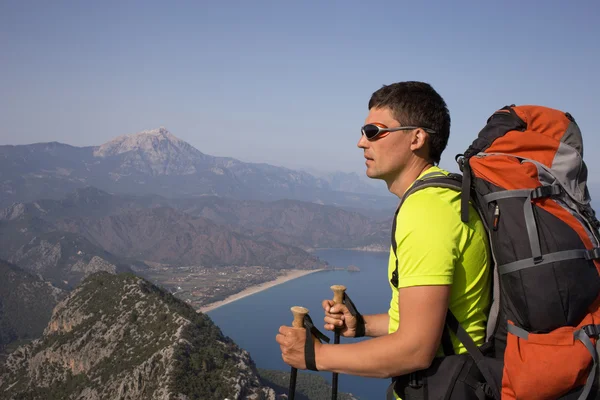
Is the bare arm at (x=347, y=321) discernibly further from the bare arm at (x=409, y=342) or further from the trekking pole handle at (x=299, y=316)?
the bare arm at (x=409, y=342)

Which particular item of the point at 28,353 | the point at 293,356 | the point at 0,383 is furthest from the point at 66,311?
the point at 293,356

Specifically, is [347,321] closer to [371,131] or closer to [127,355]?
[371,131]

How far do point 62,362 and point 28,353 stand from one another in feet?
24.4

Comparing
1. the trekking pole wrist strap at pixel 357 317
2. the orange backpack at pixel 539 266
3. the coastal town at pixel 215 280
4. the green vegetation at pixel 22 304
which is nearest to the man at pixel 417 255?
the orange backpack at pixel 539 266

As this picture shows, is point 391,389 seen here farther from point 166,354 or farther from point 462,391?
point 166,354

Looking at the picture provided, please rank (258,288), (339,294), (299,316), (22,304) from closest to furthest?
(299,316), (339,294), (22,304), (258,288)

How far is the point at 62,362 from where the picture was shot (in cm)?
4519

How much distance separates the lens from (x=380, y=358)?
205 centimetres

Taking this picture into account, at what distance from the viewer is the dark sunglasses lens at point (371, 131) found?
8.13 feet

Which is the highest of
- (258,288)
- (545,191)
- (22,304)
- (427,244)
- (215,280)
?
(545,191)

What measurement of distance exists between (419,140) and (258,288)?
13493cm

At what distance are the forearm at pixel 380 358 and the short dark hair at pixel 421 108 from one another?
3.43 feet

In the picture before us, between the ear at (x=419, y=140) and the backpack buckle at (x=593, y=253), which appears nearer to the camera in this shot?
the backpack buckle at (x=593, y=253)

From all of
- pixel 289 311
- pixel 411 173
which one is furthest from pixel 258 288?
pixel 411 173
